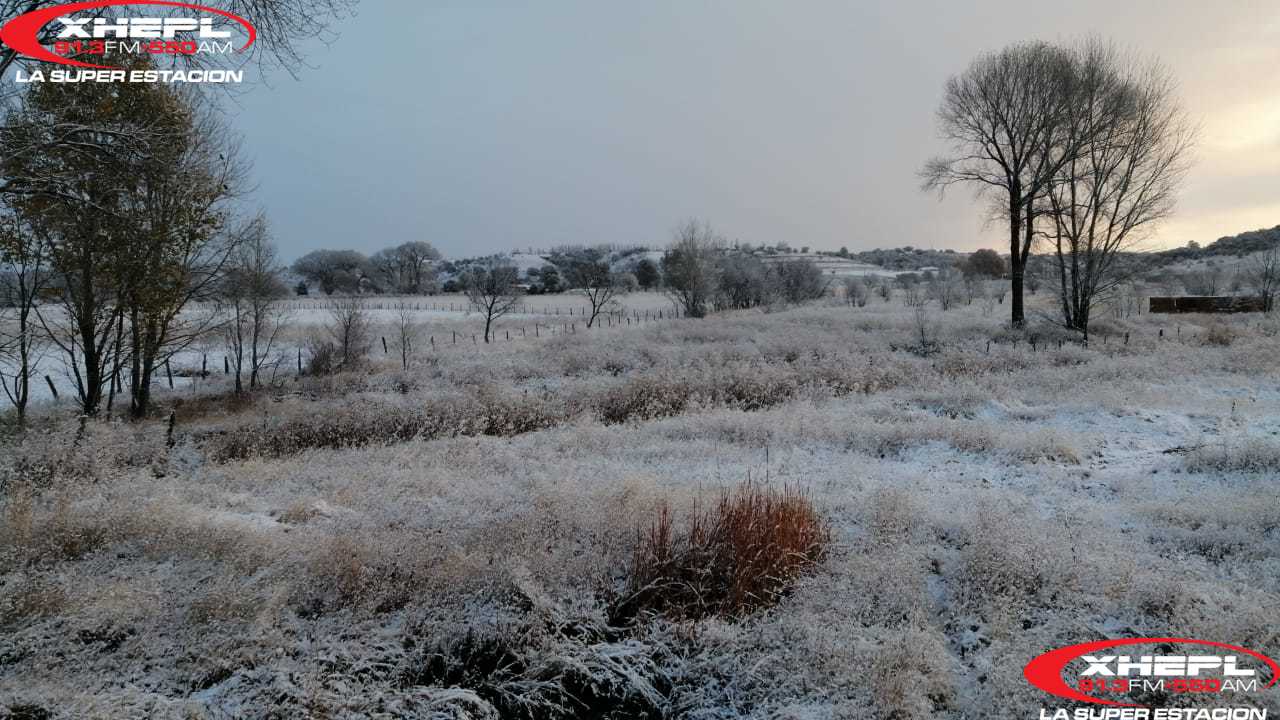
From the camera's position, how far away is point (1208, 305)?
3394 cm

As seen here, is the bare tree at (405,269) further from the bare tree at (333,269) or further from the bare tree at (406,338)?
the bare tree at (406,338)

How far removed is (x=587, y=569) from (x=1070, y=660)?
3.74m

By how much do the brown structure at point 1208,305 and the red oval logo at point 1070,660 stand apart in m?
39.3

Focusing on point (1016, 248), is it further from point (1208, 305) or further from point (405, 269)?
point (405, 269)

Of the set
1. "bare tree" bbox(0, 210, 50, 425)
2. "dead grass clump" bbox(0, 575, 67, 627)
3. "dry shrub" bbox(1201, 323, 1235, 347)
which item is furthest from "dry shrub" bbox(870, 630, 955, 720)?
"dry shrub" bbox(1201, 323, 1235, 347)

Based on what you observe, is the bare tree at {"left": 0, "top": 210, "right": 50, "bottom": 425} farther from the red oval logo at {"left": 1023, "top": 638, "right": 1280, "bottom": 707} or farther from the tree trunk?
the tree trunk

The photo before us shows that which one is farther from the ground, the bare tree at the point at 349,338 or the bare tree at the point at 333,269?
the bare tree at the point at 333,269

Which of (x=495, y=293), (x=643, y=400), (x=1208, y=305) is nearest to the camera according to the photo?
(x=643, y=400)

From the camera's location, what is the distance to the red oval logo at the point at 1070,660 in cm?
408

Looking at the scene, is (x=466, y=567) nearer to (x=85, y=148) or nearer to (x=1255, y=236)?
(x=85, y=148)

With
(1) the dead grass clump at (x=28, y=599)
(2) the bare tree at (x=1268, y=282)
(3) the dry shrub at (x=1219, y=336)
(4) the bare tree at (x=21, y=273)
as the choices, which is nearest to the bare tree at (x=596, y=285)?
(4) the bare tree at (x=21, y=273)

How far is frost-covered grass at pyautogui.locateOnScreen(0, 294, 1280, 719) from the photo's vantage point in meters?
4.19

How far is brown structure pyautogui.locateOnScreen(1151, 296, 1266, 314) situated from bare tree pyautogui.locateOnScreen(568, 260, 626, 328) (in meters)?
34.2

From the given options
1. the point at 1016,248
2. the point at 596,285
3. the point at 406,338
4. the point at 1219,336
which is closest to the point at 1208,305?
the point at 1219,336
